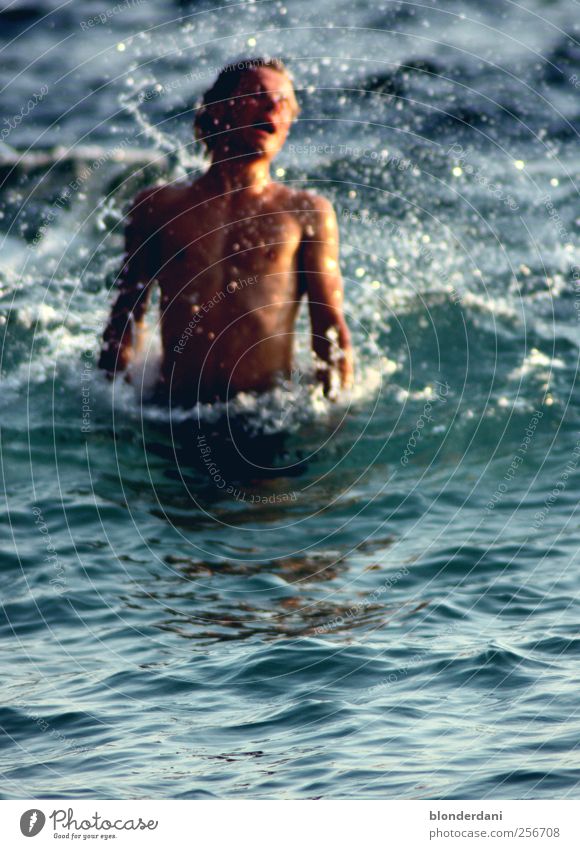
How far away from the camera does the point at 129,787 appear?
3.22m

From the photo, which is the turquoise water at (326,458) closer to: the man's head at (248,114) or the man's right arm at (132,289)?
the man's right arm at (132,289)

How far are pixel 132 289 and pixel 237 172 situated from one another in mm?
665

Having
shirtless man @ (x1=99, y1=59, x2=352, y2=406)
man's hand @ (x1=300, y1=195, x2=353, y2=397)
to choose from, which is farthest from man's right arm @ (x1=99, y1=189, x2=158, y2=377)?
man's hand @ (x1=300, y1=195, x2=353, y2=397)

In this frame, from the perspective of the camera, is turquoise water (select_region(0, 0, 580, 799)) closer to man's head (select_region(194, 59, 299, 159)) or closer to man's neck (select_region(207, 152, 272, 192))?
man's neck (select_region(207, 152, 272, 192))

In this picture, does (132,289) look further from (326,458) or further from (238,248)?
(326,458)

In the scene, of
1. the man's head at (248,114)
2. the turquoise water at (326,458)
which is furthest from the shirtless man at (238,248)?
the turquoise water at (326,458)

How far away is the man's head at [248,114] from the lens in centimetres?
504

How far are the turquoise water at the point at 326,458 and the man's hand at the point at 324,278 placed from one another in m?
0.29

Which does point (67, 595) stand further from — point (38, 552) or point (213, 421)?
point (213, 421)

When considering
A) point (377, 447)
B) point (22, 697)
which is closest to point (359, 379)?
point (377, 447)

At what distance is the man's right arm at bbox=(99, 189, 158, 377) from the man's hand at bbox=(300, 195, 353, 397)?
62 cm

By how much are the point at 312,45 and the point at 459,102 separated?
1070mm

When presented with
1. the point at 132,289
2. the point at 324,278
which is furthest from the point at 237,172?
the point at 132,289

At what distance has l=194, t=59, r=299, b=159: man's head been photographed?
504 centimetres
